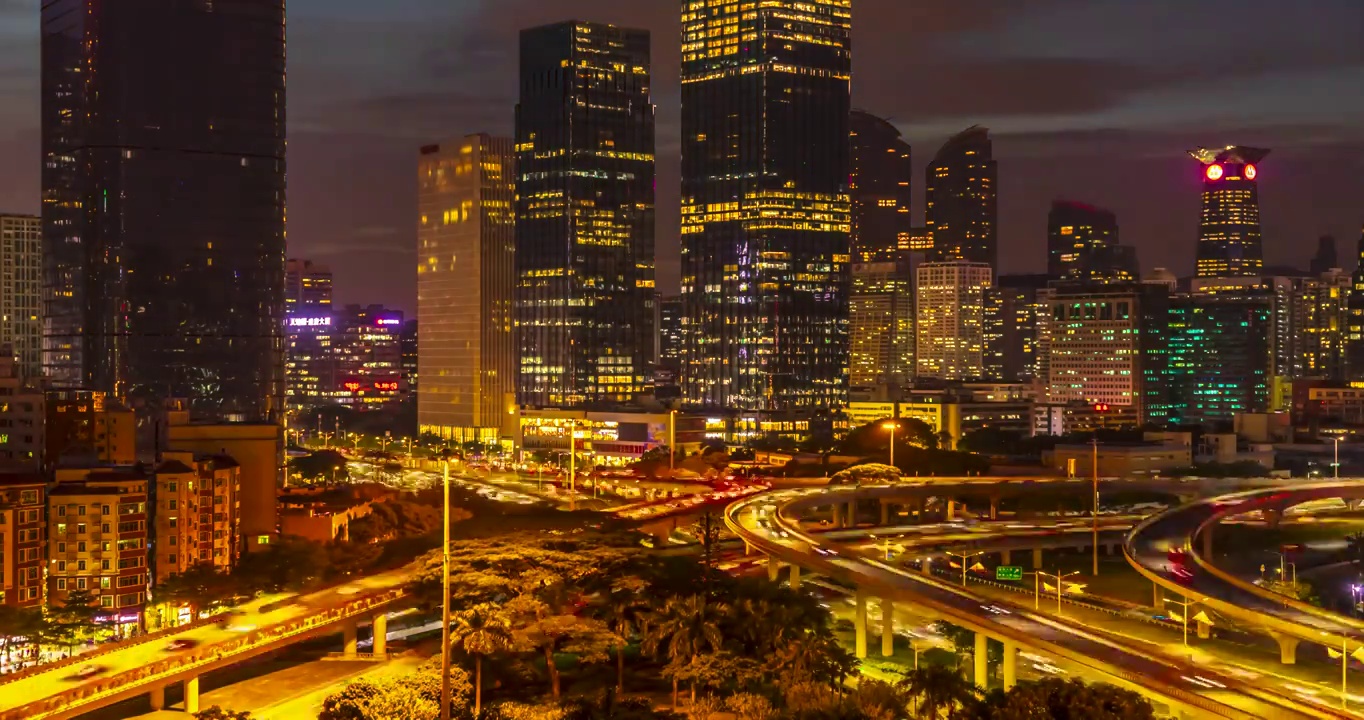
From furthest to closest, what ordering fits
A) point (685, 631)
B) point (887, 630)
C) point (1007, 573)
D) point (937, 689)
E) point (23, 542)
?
point (1007, 573)
point (23, 542)
point (887, 630)
point (685, 631)
point (937, 689)

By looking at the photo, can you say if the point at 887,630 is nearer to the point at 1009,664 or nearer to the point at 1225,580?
the point at 1009,664

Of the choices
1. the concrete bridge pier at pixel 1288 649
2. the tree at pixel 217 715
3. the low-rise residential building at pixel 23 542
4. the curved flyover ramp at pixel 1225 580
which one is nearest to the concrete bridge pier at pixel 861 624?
the curved flyover ramp at pixel 1225 580

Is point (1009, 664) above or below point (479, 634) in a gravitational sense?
below

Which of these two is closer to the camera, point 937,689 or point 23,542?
point 937,689

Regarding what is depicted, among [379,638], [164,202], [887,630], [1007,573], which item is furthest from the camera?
[164,202]

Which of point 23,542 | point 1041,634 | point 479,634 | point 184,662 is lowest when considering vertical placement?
point 184,662

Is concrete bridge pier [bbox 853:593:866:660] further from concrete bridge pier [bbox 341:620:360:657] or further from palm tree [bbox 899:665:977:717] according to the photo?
concrete bridge pier [bbox 341:620:360:657]

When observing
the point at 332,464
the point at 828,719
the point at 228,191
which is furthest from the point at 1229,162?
the point at 228,191

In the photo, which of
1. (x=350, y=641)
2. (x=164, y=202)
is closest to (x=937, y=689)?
(x=350, y=641)
